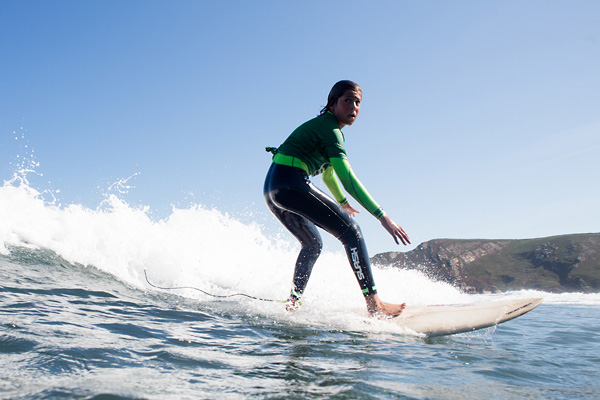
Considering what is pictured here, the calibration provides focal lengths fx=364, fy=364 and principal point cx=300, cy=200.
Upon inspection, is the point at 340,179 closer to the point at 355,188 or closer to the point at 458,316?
the point at 355,188

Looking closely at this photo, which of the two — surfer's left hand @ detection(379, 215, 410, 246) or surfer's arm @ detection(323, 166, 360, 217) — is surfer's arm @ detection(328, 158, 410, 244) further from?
surfer's arm @ detection(323, 166, 360, 217)

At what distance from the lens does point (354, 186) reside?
11.7 ft

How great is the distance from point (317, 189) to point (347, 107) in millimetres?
928

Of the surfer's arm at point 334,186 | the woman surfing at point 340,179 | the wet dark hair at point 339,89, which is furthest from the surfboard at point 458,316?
the wet dark hair at point 339,89

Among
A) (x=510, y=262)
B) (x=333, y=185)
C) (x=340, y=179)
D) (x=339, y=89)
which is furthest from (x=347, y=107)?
(x=510, y=262)

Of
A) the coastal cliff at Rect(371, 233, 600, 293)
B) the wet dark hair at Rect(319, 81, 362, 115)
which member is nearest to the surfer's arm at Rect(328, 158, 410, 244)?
the wet dark hair at Rect(319, 81, 362, 115)

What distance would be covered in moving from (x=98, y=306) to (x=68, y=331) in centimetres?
132

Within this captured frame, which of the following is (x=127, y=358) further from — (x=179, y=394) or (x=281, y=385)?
(x=281, y=385)

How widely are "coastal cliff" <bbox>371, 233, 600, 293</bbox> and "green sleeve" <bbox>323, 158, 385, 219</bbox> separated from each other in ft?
156

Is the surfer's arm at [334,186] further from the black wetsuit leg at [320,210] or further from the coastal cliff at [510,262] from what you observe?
the coastal cliff at [510,262]

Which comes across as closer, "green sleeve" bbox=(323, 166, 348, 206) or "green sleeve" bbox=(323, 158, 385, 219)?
"green sleeve" bbox=(323, 158, 385, 219)

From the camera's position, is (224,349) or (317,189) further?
(317,189)

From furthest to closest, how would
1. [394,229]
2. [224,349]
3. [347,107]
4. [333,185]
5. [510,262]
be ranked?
[510,262], [333,185], [347,107], [394,229], [224,349]

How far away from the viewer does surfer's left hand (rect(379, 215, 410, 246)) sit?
3426mm
